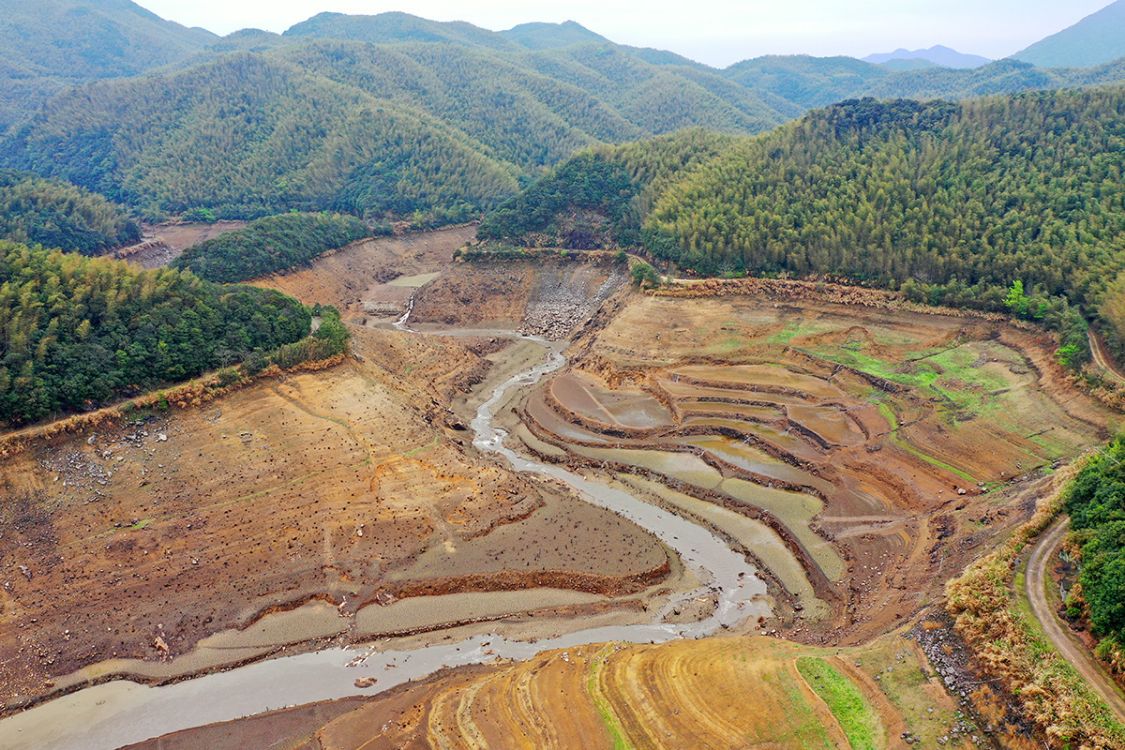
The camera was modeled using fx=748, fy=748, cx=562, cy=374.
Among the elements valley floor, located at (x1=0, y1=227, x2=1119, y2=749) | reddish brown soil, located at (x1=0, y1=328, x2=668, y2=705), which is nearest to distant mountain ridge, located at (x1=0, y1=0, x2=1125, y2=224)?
valley floor, located at (x1=0, y1=227, x2=1119, y2=749)

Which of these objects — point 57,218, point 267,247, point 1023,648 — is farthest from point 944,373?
point 57,218

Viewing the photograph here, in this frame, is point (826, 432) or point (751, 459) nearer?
point (751, 459)

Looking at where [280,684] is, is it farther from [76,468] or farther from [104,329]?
[104,329]

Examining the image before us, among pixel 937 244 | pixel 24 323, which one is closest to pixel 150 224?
pixel 24 323

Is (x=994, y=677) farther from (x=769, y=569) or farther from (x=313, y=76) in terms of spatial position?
(x=313, y=76)

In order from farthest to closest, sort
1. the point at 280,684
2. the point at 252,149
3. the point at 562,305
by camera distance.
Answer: the point at 252,149 → the point at 562,305 → the point at 280,684

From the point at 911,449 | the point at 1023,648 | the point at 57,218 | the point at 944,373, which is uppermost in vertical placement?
the point at 944,373
